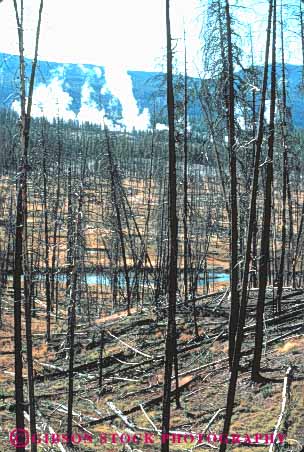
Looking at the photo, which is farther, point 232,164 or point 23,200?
point 232,164

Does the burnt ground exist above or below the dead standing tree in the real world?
below

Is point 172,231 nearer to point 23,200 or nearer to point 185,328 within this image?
point 23,200

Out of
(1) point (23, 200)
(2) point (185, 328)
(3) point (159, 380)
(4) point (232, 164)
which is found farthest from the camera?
(2) point (185, 328)

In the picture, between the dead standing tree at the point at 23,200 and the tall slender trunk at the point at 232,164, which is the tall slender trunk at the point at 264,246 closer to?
the tall slender trunk at the point at 232,164

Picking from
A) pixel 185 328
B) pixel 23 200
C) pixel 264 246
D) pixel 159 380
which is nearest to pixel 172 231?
pixel 23 200

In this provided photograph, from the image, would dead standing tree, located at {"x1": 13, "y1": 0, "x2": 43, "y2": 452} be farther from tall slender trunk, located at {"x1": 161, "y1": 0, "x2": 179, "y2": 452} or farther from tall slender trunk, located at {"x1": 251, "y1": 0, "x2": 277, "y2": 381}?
tall slender trunk, located at {"x1": 251, "y1": 0, "x2": 277, "y2": 381}

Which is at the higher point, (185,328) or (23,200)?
(23,200)

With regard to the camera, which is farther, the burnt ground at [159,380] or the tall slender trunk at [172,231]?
the burnt ground at [159,380]

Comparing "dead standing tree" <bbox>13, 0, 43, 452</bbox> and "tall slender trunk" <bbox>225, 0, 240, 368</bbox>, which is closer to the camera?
"dead standing tree" <bbox>13, 0, 43, 452</bbox>

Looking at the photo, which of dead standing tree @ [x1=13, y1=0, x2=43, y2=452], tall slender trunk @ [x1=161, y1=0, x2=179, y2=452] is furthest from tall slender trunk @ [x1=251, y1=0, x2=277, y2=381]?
dead standing tree @ [x1=13, y1=0, x2=43, y2=452]

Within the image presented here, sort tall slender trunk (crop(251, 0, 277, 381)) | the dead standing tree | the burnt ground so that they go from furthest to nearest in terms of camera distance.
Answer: the burnt ground < tall slender trunk (crop(251, 0, 277, 381)) < the dead standing tree

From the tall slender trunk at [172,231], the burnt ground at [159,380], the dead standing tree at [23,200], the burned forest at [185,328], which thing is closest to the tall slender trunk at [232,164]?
the burned forest at [185,328]

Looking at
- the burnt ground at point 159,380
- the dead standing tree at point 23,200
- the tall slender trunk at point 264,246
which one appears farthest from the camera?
the burnt ground at point 159,380

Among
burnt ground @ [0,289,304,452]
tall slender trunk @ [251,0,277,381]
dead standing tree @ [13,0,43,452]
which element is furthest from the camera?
burnt ground @ [0,289,304,452]
